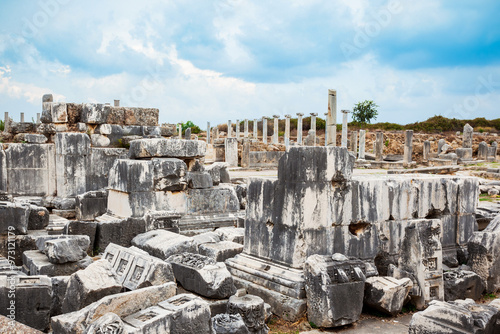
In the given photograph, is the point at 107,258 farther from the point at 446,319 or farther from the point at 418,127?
the point at 418,127

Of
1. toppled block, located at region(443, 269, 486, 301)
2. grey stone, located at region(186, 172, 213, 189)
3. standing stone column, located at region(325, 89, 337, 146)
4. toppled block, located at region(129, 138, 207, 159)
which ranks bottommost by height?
toppled block, located at region(443, 269, 486, 301)

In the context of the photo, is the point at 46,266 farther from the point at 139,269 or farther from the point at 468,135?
the point at 468,135

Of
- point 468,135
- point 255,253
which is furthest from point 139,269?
point 468,135

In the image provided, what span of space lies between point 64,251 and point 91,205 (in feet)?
13.7

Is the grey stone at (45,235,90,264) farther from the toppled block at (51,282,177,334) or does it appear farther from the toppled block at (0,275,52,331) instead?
the toppled block at (51,282,177,334)

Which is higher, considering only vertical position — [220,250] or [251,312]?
[220,250]

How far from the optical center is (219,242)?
277 inches

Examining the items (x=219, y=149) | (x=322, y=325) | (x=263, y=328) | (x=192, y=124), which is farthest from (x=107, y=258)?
(x=192, y=124)

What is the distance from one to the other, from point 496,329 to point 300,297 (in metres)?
2.01

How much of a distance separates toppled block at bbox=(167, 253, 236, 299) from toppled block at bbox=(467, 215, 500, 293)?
3.80 metres

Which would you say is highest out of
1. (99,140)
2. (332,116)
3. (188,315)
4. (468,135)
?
(468,135)

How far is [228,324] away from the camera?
14.6 ft

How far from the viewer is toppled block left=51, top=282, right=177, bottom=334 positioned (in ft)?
12.6

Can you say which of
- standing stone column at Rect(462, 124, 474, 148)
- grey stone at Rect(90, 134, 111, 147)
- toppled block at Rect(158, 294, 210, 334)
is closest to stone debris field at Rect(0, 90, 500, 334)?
toppled block at Rect(158, 294, 210, 334)
